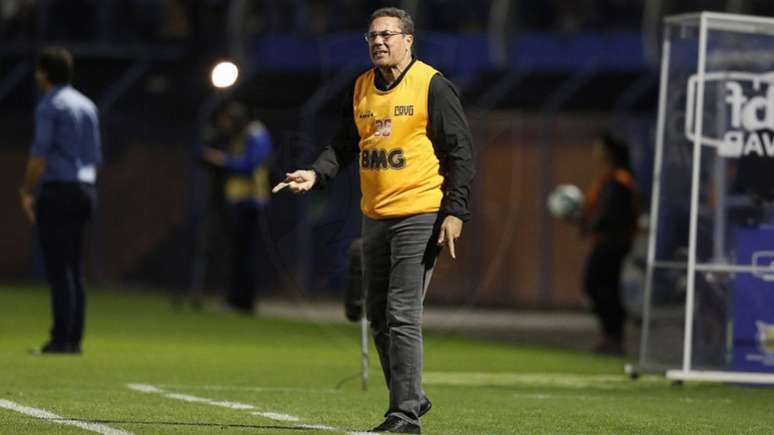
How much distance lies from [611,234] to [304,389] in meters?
6.83

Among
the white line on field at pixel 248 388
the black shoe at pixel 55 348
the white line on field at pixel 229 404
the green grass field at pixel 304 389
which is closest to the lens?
the white line on field at pixel 229 404

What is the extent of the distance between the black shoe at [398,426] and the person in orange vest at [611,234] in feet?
32.2

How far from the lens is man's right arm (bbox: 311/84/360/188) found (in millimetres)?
11484

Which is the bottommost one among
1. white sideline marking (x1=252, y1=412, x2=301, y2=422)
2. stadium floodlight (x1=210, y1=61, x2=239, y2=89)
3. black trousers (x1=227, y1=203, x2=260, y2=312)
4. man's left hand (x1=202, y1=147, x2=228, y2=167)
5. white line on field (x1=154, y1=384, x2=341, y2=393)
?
black trousers (x1=227, y1=203, x2=260, y2=312)

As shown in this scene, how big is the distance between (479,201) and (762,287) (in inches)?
531

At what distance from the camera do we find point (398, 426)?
10.9m

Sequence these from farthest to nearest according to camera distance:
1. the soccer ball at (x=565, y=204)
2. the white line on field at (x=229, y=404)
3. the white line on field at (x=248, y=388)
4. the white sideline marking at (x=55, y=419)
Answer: the soccer ball at (x=565, y=204) < the white line on field at (x=248, y=388) < the white line on field at (x=229, y=404) < the white sideline marking at (x=55, y=419)

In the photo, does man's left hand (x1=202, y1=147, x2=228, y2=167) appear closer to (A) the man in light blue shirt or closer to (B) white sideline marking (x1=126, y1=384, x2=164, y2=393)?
(A) the man in light blue shirt

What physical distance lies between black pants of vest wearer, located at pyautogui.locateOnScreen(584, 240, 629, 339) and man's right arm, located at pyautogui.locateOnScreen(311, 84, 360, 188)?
9.32 meters

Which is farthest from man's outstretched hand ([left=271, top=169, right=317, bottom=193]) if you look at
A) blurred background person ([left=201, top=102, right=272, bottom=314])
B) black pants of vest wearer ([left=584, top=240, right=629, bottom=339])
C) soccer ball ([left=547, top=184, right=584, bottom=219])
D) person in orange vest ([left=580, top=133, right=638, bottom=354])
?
blurred background person ([left=201, top=102, right=272, bottom=314])

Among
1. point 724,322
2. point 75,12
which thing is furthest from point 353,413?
point 75,12

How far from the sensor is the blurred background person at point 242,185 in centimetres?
2472

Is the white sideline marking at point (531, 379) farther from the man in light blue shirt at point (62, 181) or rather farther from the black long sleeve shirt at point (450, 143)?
the black long sleeve shirt at point (450, 143)

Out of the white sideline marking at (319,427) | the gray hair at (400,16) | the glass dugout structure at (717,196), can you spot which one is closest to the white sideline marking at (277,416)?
the white sideline marking at (319,427)
